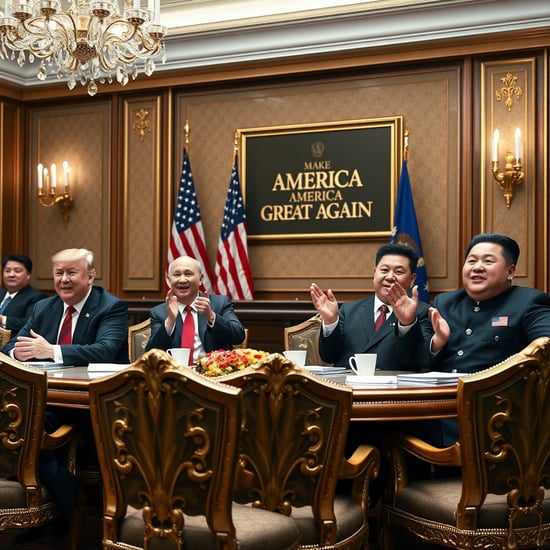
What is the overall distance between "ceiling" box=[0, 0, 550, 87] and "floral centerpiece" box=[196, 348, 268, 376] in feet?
14.5

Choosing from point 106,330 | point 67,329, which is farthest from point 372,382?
point 67,329

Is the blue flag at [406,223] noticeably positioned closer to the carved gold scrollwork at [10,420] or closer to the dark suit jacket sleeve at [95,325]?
the dark suit jacket sleeve at [95,325]

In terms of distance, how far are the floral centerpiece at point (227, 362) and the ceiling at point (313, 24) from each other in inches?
173

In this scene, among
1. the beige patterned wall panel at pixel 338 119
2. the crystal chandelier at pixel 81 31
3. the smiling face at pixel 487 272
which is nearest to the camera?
the smiling face at pixel 487 272

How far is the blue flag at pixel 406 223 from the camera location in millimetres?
6965

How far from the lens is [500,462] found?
8.97 ft

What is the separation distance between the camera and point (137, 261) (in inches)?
320

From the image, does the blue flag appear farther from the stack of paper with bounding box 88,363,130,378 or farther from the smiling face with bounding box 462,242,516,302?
the stack of paper with bounding box 88,363,130,378

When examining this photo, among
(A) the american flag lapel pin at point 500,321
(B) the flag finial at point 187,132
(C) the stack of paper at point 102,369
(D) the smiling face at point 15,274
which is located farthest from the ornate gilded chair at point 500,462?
(B) the flag finial at point 187,132

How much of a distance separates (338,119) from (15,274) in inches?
125

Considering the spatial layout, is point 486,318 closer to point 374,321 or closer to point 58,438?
point 374,321

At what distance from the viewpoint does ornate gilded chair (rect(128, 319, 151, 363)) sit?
5.40m

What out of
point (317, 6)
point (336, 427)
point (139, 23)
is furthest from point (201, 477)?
point (317, 6)

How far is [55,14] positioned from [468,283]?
2.79 m
